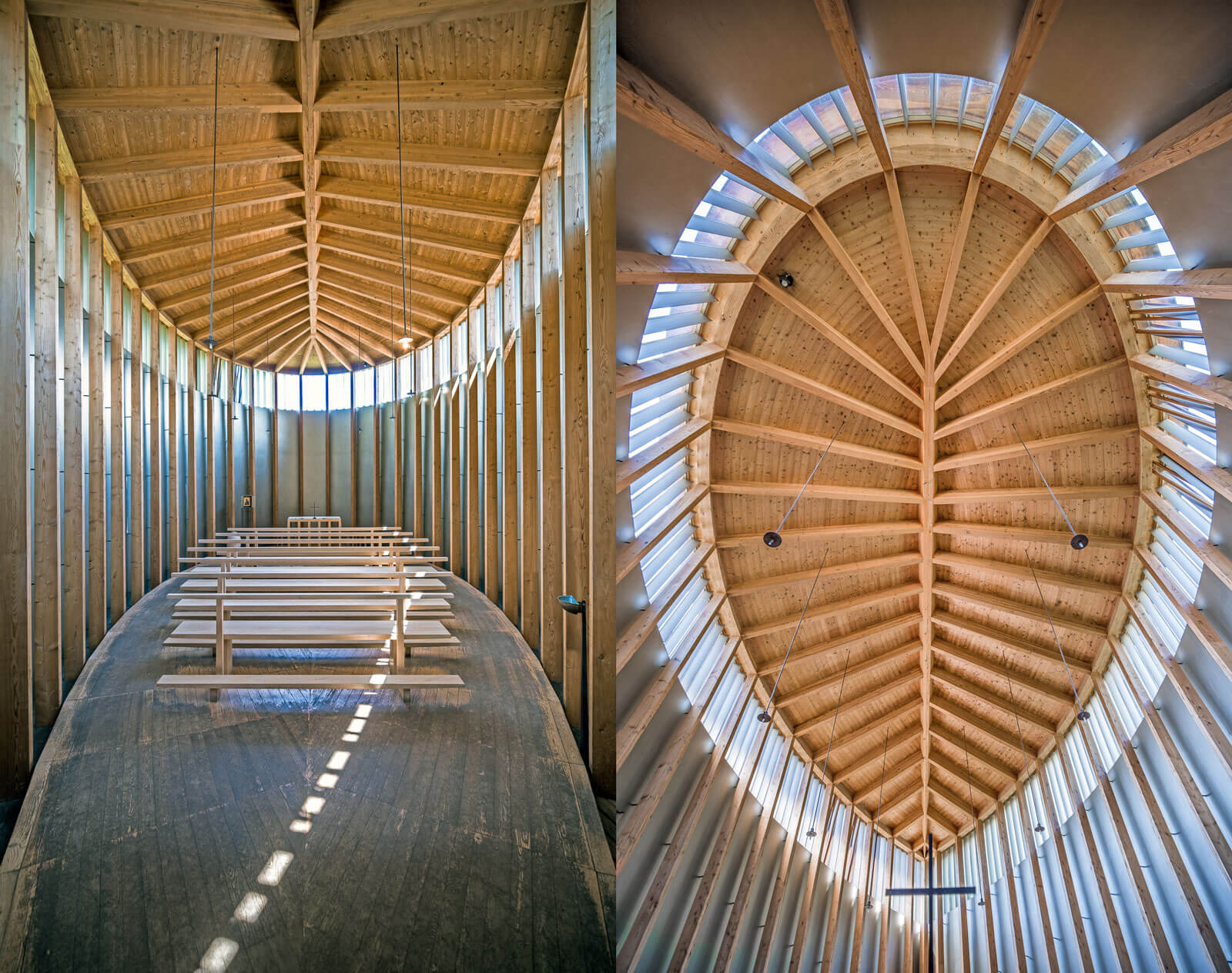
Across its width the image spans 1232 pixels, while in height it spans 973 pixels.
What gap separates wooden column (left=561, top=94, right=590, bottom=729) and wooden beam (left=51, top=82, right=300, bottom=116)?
3101 mm

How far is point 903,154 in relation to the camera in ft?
27.4

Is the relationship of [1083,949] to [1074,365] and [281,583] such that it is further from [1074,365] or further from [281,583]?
[281,583]

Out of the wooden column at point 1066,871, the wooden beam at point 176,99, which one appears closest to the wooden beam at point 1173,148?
the wooden beam at point 176,99

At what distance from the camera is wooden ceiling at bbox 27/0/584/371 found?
5.97 m

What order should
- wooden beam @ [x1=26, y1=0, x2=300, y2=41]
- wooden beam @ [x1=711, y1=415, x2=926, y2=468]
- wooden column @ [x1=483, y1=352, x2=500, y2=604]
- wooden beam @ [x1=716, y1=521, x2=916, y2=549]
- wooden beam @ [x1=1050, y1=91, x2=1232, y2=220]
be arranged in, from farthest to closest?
1. wooden beam @ [x1=716, y1=521, x2=916, y2=549]
2. wooden column @ [x1=483, y1=352, x2=500, y2=604]
3. wooden beam @ [x1=711, y1=415, x2=926, y2=468]
4. wooden beam @ [x1=26, y1=0, x2=300, y2=41]
5. wooden beam @ [x1=1050, y1=91, x2=1232, y2=220]

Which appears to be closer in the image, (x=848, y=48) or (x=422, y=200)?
(x=848, y=48)

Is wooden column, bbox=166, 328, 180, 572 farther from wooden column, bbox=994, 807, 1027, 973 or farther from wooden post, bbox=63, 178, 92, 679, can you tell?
wooden column, bbox=994, 807, 1027, 973

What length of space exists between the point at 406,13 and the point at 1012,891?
719 inches

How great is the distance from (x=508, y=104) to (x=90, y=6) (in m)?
3.20

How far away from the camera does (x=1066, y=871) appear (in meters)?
12.9

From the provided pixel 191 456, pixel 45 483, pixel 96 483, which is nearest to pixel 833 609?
pixel 96 483

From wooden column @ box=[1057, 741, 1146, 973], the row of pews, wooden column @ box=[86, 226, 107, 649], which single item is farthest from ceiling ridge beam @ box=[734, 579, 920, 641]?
wooden column @ box=[86, 226, 107, 649]

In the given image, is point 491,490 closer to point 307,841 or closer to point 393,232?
point 393,232

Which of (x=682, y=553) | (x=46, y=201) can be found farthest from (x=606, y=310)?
(x=682, y=553)
